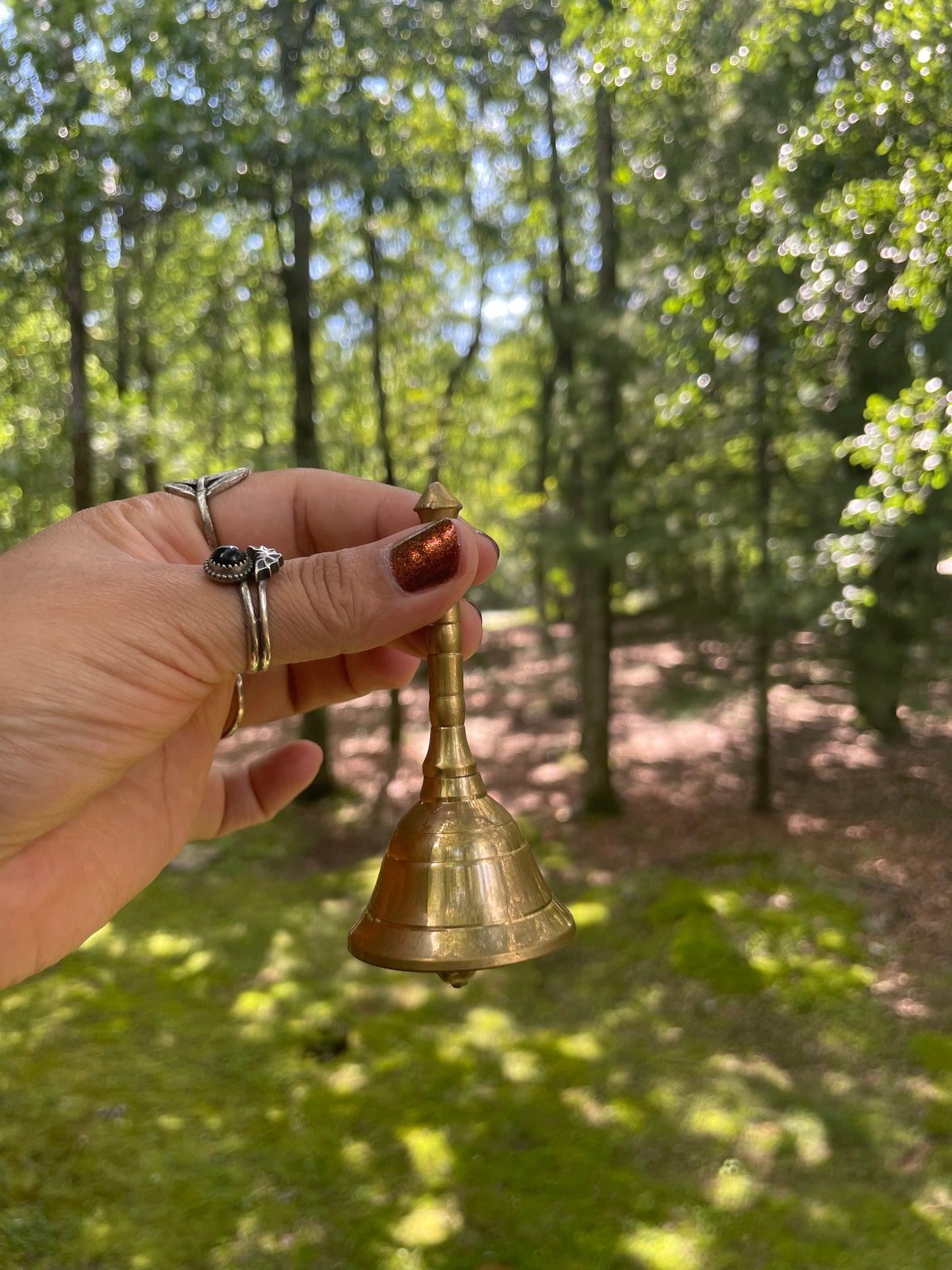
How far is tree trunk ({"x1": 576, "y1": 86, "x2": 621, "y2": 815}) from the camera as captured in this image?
430 inches

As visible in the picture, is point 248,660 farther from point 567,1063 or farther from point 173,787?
point 567,1063

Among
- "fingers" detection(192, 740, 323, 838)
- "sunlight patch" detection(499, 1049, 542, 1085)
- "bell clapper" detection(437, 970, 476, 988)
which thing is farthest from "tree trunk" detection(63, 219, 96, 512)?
"bell clapper" detection(437, 970, 476, 988)

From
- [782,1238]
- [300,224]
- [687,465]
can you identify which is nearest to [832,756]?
[687,465]

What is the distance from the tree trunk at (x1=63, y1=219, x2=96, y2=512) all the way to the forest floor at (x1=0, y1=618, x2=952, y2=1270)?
456 cm

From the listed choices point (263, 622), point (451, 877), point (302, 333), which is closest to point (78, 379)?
point (302, 333)

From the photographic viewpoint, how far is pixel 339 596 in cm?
196

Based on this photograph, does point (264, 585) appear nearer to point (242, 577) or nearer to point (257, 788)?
point (242, 577)

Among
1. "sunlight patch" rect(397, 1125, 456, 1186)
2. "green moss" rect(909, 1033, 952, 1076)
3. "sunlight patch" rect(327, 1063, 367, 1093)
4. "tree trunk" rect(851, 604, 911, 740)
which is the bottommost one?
"green moss" rect(909, 1033, 952, 1076)

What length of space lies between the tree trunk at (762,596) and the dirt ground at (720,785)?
0.97ft

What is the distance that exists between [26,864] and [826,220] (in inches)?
226

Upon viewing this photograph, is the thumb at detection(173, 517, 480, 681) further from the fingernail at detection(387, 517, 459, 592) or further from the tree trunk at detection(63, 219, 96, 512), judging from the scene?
the tree trunk at detection(63, 219, 96, 512)

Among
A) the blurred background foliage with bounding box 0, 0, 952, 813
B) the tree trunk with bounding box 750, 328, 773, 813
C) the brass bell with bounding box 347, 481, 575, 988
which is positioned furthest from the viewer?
the tree trunk with bounding box 750, 328, 773, 813

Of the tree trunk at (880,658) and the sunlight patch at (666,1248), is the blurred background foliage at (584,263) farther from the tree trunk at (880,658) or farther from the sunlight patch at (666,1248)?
the sunlight patch at (666,1248)

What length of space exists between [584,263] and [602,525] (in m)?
7.66
